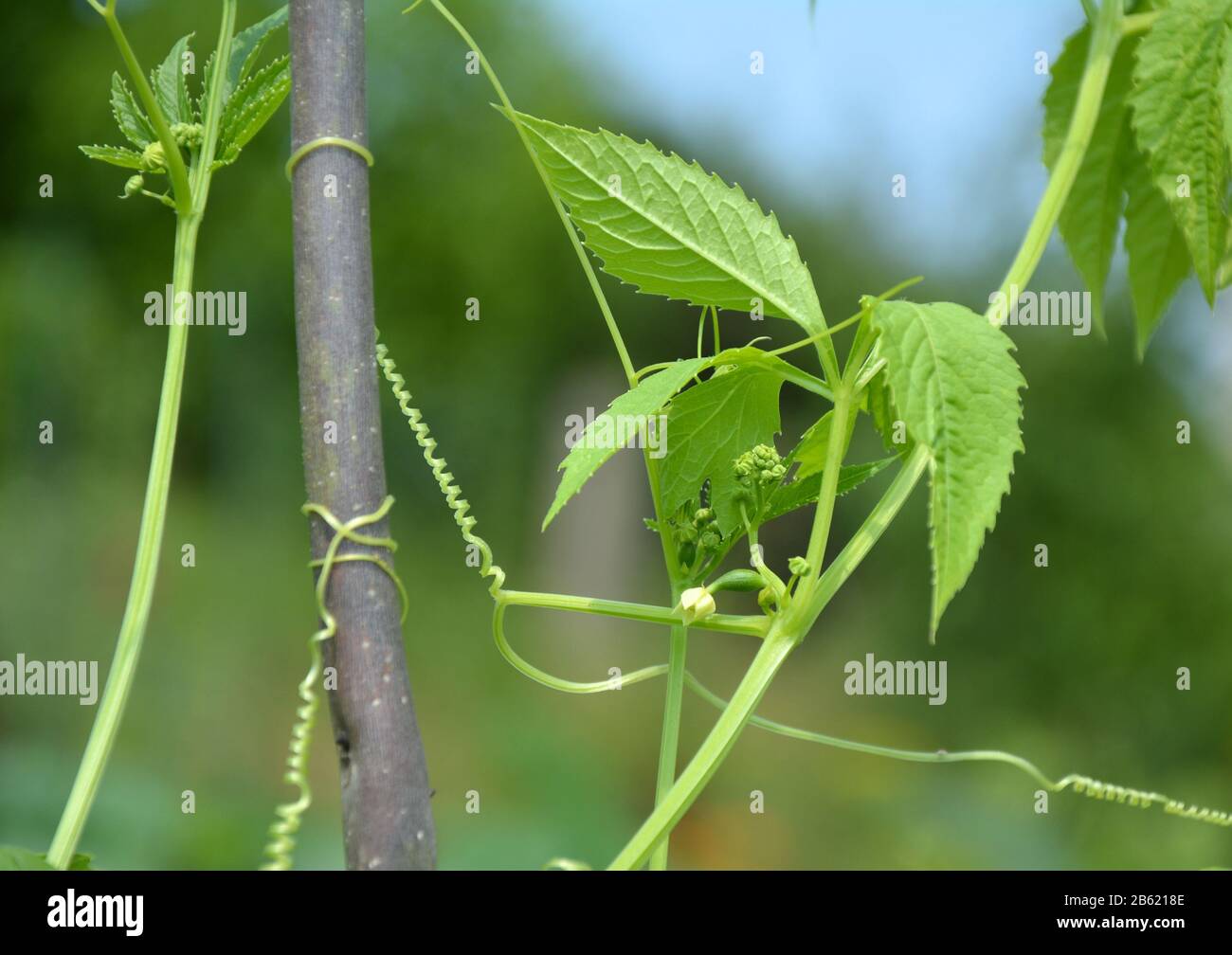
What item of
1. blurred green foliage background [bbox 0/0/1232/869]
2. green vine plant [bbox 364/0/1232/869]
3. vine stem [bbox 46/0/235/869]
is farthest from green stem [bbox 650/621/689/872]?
blurred green foliage background [bbox 0/0/1232/869]

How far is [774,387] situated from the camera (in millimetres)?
225

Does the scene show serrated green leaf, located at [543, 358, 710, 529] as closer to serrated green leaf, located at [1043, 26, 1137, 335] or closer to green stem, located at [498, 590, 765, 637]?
green stem, located at [498, 590, 765, 637]

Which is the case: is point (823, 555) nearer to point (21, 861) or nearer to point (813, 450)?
point (813, 450)

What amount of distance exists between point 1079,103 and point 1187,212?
0.04 metres

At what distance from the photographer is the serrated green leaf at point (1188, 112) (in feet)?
0.78

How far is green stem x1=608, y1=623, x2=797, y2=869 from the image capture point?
0.56 ft

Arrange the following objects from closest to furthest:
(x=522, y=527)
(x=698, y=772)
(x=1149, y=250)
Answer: (x=698, y=772) → (x=1149, y=250) → (x=522, y=527)

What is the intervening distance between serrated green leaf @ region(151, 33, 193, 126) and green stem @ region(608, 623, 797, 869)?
0.63 ft

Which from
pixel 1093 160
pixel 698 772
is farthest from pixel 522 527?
pixel 698 772

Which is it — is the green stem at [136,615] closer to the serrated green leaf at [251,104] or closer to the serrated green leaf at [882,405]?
the serrated green leaf at [251,104]

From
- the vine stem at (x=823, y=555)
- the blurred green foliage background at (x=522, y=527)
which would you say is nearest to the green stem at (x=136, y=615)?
the vine stem at (x=823, y=555)

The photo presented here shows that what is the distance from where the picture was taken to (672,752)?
0.20m

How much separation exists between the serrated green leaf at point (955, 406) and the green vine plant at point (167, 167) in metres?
0.14

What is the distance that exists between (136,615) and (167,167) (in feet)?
0.34
